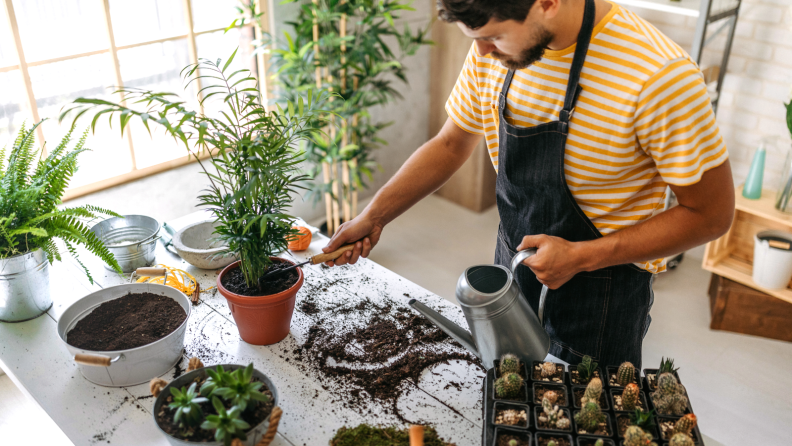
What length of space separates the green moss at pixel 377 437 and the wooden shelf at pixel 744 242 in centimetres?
228

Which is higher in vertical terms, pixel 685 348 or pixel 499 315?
pixel 499 315

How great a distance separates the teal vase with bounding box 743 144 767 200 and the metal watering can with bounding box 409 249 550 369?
83.4 inches

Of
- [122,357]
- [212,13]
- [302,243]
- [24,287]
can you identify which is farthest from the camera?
[212,13]

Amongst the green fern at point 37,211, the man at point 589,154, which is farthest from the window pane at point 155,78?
the man at point 589,154

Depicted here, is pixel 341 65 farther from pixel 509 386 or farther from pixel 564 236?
pixel 509 386

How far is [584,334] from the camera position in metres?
1.58

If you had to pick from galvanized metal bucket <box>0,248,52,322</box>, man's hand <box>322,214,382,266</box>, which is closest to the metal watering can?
man's hand <box>322,214,382,266</box>

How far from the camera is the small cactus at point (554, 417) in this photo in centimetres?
114

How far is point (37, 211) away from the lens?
1574 millimetres

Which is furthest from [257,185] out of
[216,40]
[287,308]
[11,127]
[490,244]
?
[490,244]

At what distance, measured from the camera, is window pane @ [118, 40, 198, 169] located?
2.91 meters

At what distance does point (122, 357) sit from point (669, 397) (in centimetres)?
114

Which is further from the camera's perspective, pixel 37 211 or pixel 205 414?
pixel 37 211

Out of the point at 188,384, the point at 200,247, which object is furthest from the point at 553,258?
the point at 200,247
